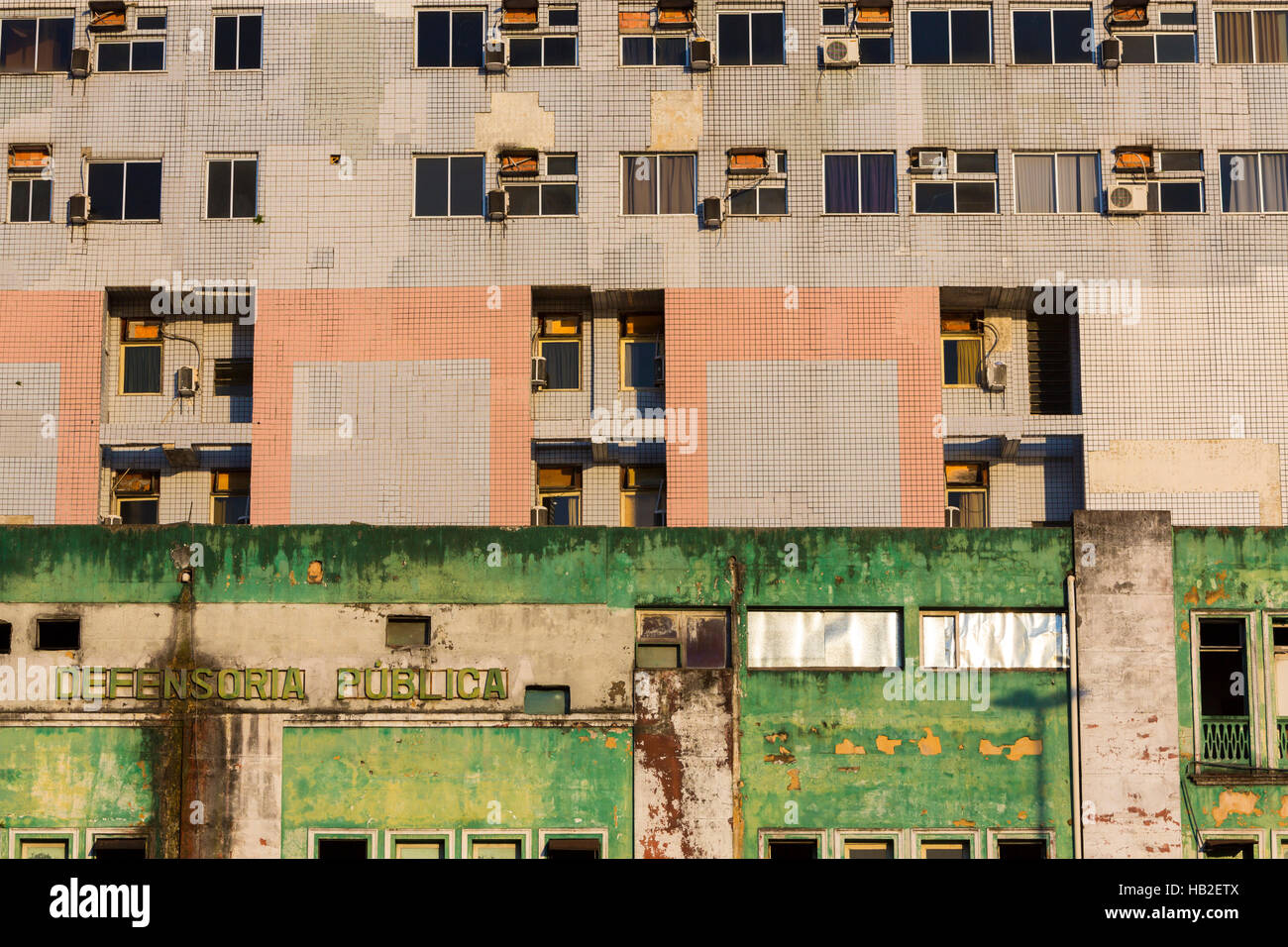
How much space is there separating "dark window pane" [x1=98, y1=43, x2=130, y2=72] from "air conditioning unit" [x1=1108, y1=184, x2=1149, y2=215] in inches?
858

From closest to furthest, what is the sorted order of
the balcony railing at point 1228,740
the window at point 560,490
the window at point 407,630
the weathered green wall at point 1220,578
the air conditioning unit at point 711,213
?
1. the balcony railing at point 1228,740
2. the weathered green wall at point 1220,578
3. the window at point 407,630
4. the air conditioning unit at point 711,213
5. the window at point 560,490

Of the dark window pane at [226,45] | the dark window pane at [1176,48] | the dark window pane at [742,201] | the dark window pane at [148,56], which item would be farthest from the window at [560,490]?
the dark window pane at [1176,48]

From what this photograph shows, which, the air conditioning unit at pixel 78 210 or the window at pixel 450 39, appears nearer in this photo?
the air conditioning unit at pixel 78 210

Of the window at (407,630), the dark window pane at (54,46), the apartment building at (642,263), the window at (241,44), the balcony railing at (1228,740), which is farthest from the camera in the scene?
the dark window pane at (54,46)

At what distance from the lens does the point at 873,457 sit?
3106cm

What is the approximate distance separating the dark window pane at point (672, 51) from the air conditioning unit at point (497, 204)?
468cm

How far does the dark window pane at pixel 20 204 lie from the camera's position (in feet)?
108

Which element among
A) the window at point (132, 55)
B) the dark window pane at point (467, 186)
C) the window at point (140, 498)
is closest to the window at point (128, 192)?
the window at point (132, 55)

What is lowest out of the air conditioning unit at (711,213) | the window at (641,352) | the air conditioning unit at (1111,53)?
the window at (641,352)

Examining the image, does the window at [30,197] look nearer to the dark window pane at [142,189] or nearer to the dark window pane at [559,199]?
the dark window pane at [142,189]

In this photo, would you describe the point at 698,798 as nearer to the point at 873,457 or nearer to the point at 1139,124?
the point at 873,457

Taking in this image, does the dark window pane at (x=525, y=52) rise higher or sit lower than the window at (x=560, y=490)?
higher
